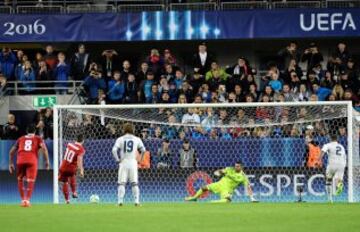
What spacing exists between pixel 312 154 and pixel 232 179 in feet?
6.48

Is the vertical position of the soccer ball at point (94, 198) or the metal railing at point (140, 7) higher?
the metal railing at point (140, 7)

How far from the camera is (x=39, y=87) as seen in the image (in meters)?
26.3

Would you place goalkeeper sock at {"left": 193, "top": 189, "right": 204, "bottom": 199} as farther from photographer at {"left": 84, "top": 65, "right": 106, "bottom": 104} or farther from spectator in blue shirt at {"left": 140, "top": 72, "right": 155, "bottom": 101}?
photographer at {"left": 84, "top": 65, "right": 106, "bottom": 104}

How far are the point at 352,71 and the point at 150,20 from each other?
18.2 feet

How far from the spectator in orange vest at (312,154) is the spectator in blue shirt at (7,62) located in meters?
8.17

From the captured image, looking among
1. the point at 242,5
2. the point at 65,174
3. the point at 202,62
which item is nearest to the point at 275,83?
the point at 202,62

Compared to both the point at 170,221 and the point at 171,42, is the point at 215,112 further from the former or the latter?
the point at 170,221

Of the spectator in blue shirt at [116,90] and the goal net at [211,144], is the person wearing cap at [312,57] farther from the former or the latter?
the spectator in blue shirt at [116,90]

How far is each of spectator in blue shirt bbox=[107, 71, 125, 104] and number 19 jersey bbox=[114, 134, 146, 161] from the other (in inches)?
219

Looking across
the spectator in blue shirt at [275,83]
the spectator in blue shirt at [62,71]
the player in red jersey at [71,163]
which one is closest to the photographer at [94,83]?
the spectator in blue shirt at [62,71]

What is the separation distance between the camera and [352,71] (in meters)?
25.2

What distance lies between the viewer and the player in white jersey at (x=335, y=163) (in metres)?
21.9

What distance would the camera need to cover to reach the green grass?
46.0 feet

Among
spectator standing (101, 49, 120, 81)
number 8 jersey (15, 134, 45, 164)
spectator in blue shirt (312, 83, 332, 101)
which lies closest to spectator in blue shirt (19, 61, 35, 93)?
spectator standing (101, 49, 120, 81)
